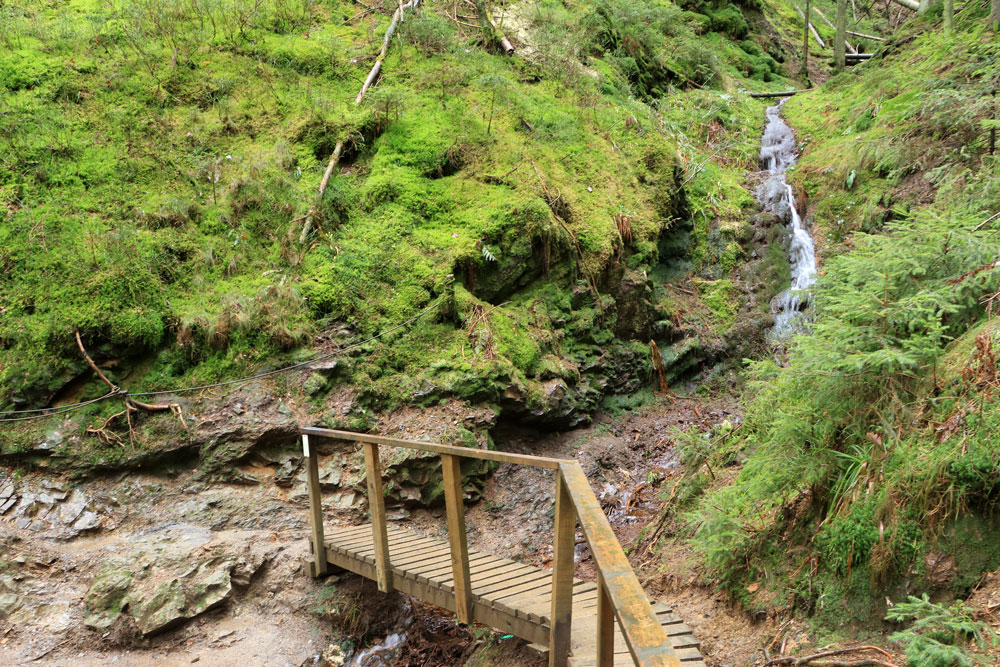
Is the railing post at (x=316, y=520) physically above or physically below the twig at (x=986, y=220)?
below

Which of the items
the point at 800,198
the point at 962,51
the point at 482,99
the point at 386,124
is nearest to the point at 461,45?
the point at 482,99

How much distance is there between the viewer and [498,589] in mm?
3979

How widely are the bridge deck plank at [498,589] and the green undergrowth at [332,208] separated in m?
1.98

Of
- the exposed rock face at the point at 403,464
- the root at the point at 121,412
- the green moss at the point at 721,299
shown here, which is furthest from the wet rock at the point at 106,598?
the green moss at the point at 721,299

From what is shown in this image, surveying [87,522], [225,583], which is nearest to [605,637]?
[225,583]

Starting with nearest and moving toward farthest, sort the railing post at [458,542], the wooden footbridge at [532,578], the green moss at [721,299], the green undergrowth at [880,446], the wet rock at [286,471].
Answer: the wooden footbridge at [532,578]
the green undergrowth at [880,446]
the railing post at [458,542]
the wet rock at [286,471]
the green moss at [721,299]

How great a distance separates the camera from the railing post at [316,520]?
5398 mm

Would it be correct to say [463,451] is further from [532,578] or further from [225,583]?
[225,583]

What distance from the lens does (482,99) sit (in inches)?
406

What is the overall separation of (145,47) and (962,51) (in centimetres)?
1278

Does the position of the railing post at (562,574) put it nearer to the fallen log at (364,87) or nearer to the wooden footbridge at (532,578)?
the wooden footbridge at (532,578)

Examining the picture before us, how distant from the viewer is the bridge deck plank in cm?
318

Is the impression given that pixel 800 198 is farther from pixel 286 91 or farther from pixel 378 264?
pixel 286 91

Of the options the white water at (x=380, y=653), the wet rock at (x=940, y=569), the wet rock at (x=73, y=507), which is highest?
the wet rock at (x=940, y=569)
